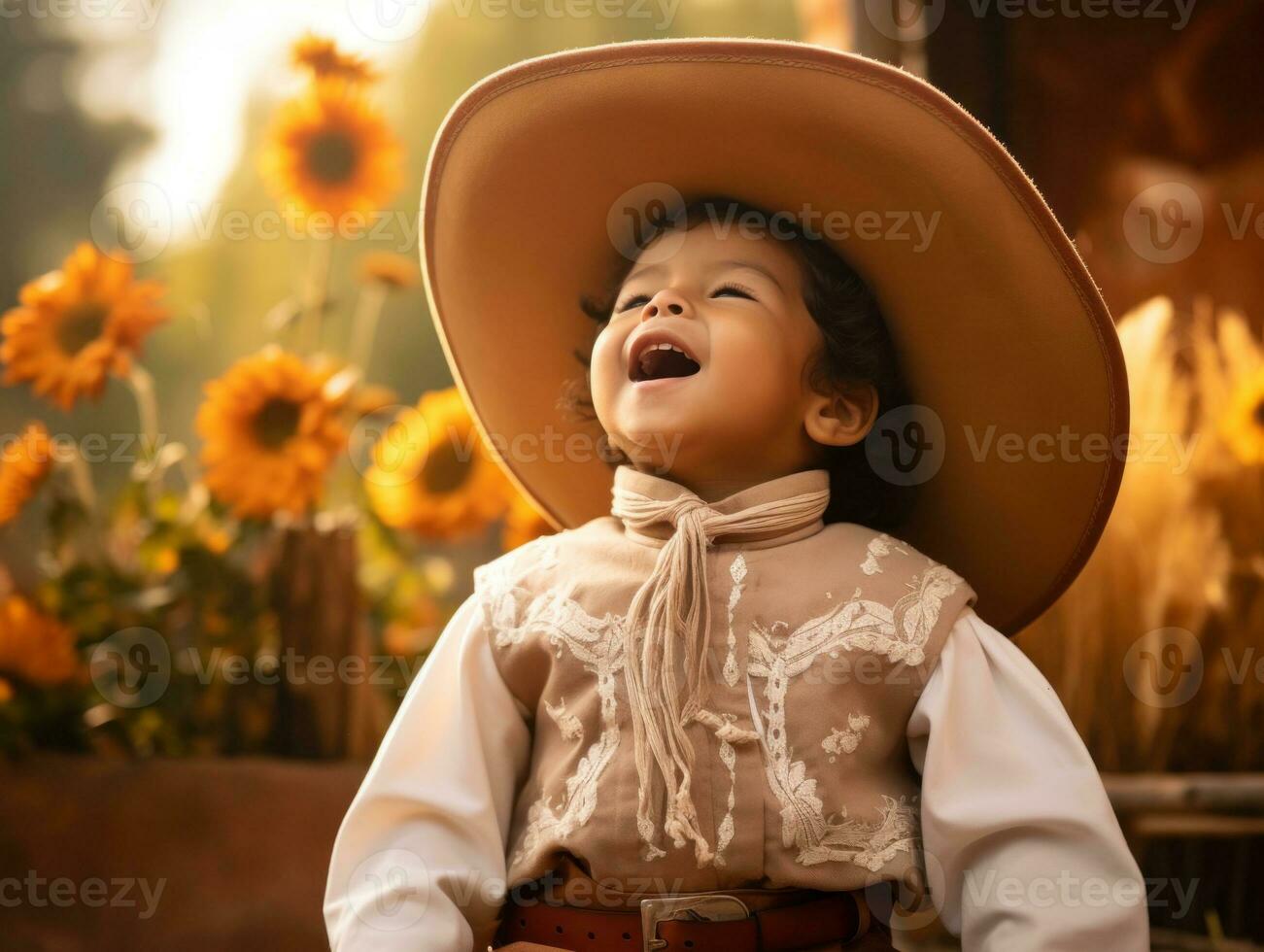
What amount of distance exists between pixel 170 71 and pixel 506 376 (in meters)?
1.13

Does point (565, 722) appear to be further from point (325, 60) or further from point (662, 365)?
point (325, 60)

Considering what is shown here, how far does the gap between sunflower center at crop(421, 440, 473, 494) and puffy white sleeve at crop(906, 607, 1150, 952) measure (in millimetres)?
857

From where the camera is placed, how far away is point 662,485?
3.93ft

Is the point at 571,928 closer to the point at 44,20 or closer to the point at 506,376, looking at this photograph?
the point at 506,376

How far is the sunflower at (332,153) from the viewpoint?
5.85 feet

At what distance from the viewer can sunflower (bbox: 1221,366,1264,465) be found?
1878 mm

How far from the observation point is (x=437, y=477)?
70.6 inches

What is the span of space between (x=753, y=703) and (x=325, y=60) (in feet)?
3.84

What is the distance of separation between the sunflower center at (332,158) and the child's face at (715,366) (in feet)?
2.36

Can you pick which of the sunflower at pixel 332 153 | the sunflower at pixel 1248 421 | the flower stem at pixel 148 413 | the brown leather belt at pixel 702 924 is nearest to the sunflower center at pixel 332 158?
the sunflower at pixel 332 153

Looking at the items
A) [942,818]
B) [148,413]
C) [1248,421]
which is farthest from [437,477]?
[1248,421]

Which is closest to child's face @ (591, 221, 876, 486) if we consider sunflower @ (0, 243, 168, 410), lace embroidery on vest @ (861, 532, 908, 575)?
lace embroidery on vest @ (861, 532, 908, 575)

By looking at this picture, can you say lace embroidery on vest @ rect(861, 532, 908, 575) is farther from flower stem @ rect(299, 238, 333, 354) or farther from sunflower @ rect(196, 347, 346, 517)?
flower stem @ rect(299, 238, 333, 354)

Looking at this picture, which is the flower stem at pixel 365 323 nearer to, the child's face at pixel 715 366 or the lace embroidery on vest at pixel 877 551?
the child's face at pixel 715 366
